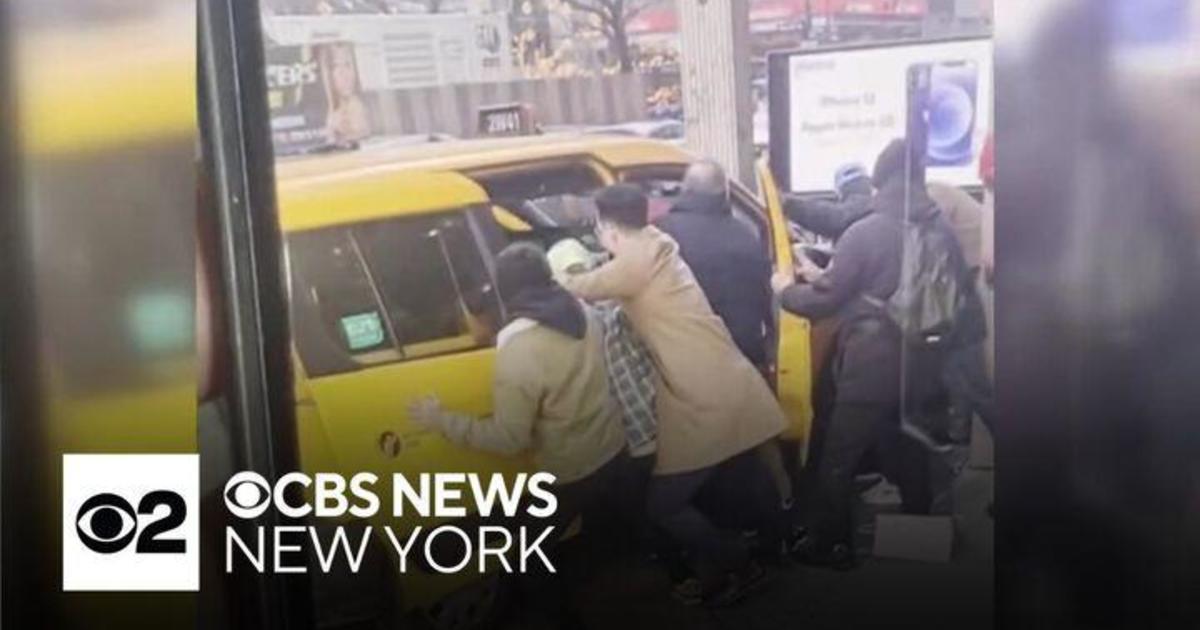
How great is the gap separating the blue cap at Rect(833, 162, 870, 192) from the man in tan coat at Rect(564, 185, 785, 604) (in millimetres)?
218

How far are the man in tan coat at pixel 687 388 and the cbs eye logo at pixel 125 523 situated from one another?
633 millimetres

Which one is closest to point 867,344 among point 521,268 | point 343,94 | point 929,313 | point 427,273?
point 929,313

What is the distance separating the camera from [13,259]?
6.25 feet

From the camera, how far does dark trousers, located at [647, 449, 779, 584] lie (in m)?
1.80

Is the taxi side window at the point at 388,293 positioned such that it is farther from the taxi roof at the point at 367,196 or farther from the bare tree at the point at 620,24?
the bare tree at the point at 620,24

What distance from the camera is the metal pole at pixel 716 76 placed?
1724 millimetres

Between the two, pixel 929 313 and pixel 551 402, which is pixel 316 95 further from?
pixel 929 313

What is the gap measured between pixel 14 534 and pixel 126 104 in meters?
0.63

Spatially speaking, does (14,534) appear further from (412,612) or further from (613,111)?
(613,111)

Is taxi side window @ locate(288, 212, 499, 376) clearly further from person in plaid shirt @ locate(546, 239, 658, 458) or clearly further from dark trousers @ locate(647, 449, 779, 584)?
dark trousers @ locate(647, 449, 779, 584)

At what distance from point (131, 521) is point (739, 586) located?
83 centimetres

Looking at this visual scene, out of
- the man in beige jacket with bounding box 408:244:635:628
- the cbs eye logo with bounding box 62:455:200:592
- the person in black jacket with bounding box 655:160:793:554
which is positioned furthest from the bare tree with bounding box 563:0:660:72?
the cbs eye logo with bounding box 62:455:200:592

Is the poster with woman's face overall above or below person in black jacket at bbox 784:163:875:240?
above

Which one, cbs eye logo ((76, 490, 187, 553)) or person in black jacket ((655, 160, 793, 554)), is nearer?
person in black jacket ((655, 160, 793, 554))
